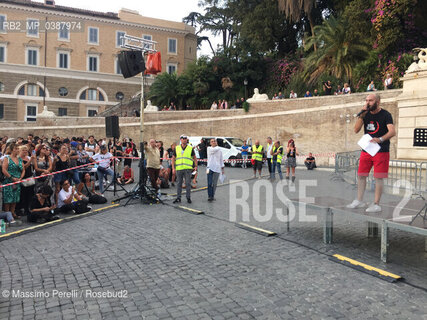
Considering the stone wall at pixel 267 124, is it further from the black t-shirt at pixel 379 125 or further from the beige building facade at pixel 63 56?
the black t-shirt at pixel 379 125

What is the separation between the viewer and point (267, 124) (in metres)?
28.6

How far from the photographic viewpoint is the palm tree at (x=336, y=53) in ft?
87.4

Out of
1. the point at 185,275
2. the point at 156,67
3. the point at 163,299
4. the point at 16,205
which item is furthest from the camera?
the point at 156,67

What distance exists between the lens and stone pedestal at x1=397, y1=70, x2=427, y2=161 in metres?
12.2

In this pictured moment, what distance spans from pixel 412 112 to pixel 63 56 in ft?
139

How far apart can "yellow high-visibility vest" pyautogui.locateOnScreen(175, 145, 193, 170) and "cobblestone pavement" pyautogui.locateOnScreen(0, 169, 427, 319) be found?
115 inches

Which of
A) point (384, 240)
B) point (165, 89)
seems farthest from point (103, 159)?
point (165, 89)

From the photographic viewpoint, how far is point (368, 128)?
6125 mm

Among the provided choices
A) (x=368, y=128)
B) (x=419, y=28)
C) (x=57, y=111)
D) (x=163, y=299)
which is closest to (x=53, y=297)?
(x=163, y=299)

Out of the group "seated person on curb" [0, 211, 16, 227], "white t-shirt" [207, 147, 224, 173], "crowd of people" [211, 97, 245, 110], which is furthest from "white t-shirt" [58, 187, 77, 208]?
"crowd of people" [211, 97, 245, 110]

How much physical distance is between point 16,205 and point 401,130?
11603 millimetres

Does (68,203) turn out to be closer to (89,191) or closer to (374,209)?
(89,191)

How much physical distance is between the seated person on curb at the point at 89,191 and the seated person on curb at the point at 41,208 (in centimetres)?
200

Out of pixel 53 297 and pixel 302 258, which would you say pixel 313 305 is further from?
pixel 53 297
